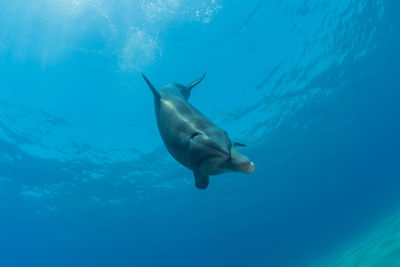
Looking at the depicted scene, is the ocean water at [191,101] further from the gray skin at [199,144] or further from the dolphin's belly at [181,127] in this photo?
the gray skin at [199,144]

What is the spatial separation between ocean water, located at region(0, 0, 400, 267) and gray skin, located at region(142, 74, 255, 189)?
1137 cm

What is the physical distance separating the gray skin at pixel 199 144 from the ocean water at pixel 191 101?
11369 mm

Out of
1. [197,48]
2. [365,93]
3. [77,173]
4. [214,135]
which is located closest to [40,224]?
[77,173]

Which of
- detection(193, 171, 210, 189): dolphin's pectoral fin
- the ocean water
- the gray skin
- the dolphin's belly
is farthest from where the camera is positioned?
the ocean water

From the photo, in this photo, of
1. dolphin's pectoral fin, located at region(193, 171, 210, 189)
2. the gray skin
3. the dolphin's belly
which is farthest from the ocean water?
dolphin's pectoral fin, located at region(193, 171, 210, 189)

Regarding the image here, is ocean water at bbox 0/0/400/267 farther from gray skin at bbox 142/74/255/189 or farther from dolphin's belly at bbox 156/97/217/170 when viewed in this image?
gray skin at bbox 142/74/255/189

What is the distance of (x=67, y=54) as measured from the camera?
1331cm

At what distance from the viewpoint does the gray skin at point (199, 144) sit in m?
1.63

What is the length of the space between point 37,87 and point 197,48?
31.9ft

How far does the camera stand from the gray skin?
64.4 inches

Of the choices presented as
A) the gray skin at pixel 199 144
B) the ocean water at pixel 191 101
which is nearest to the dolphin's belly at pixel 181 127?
the gray skin at pixel 199 144

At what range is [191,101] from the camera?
712 inches

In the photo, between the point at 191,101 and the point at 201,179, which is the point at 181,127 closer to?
the point at 201,179

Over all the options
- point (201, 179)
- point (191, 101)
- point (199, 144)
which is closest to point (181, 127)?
point (199, 144)
